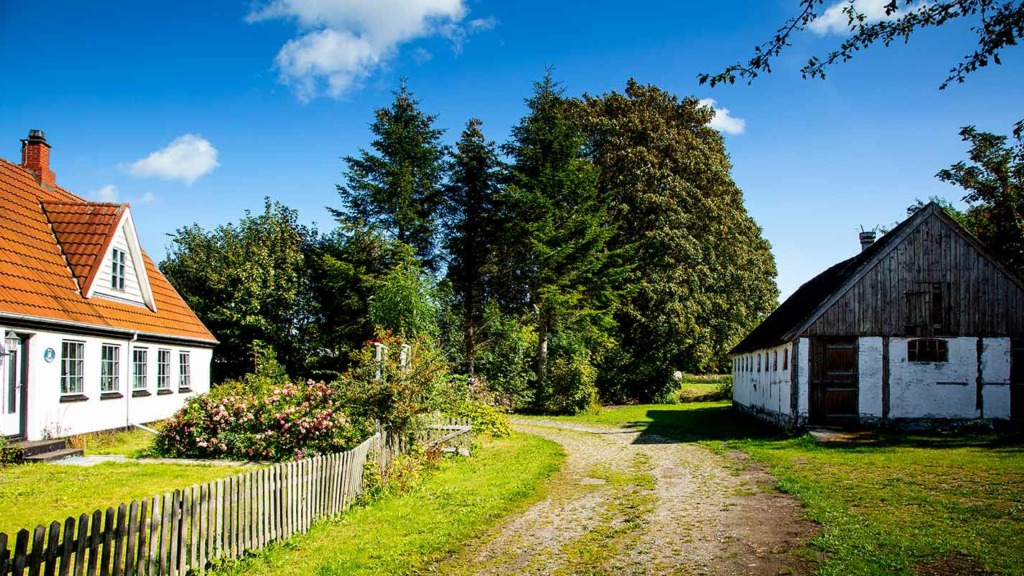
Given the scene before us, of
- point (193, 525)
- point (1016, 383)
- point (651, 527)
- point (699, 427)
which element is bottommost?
point (699, 427)

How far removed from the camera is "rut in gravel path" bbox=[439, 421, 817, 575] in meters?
8.14

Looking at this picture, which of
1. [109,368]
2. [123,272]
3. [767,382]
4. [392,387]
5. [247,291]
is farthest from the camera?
[247,291]

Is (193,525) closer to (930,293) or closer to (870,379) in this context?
(870,379)

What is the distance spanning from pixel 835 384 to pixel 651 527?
48.2 ft

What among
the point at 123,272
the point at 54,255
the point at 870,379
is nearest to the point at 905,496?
the point at 870,379

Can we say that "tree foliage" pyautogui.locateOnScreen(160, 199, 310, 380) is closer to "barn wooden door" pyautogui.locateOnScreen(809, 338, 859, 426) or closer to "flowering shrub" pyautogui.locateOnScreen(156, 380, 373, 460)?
"flowering shrub" pyautogui.locateOnScreen(156, 380, 373, 460)

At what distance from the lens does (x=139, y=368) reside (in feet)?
68.8

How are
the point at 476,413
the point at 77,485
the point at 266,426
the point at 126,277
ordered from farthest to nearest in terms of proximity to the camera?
1. the point at 126,277
2. the point at 476,413
3. the point at 266,426
4. the point at 77,485

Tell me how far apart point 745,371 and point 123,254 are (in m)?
26.9

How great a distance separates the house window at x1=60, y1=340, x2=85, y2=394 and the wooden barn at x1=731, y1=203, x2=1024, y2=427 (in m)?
21.8

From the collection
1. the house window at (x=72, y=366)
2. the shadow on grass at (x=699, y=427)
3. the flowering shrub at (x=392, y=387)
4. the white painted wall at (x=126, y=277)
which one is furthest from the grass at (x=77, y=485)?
the shadow on grass at (x=699, y=427)

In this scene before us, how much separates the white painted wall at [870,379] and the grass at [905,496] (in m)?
1.67

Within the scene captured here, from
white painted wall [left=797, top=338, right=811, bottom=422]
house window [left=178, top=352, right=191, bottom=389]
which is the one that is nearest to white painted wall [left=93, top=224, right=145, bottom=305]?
house window [left=178, top=352, right=191, bottom=389]

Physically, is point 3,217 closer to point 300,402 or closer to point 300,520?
point 300,402
